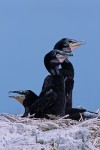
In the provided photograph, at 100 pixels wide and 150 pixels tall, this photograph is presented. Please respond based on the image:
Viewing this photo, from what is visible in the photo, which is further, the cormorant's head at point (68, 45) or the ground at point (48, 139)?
the cormorant's head at point (68, 45)

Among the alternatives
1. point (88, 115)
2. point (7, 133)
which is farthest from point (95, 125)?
point (88, 115)

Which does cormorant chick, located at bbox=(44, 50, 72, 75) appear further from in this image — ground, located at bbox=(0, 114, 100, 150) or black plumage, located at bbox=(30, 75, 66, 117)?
ground, located at bbox=(0, 114, 100, 150)

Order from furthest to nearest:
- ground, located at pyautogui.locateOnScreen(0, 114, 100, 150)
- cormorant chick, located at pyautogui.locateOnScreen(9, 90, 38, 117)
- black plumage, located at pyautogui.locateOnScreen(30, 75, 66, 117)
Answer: cormorant chick, located at pyautogui.locateOnScreen(9, 90, 38, 117)
black plumage, located at pyautogui.locateOnScreen(30, 75, 66, 117)
ground, located at pyautogui.locateOnScreen(0, 114, 100, 150)

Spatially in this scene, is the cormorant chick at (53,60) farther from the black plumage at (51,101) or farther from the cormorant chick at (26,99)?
the cormorant chick at (26,99)

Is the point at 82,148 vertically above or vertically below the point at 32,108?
below

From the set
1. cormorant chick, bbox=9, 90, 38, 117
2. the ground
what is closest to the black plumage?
cormorant chick, bbox=9, 90, 38, 117

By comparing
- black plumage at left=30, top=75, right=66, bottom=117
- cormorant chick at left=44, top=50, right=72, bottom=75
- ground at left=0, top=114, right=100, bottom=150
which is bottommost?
ground at left=0, top=114, right=100, bottom=150

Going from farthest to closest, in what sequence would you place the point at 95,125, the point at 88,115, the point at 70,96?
the point at 70,96, the point at 88,115, the point at 95,125

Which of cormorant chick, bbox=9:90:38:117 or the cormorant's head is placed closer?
cormorant chick, bbox=9:90:38:117

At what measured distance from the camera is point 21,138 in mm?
3232

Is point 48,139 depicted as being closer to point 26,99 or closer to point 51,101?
point 51,101

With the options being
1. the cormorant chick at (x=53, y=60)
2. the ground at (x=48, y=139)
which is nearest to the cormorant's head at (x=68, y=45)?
the cormorant chick at (x=53, y=60)

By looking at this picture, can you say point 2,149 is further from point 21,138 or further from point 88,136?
point 88,136

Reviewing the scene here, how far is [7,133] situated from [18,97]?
8.93 feet
